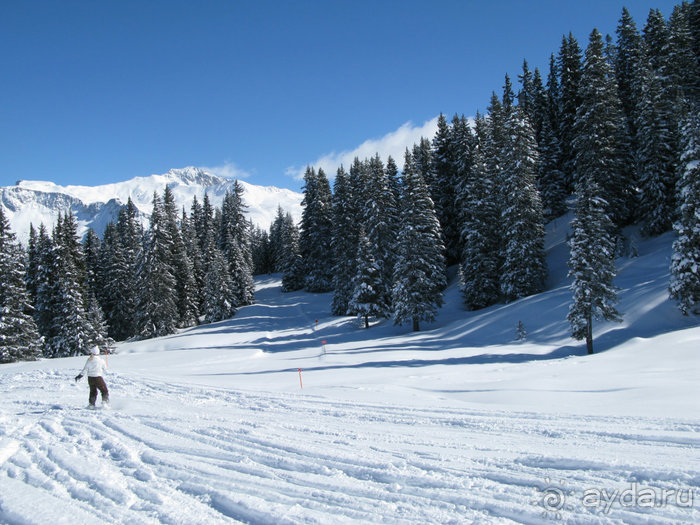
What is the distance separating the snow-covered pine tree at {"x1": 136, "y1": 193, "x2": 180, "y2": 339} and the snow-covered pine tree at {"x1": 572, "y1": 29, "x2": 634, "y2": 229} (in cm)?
4029

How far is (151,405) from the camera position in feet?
34.1

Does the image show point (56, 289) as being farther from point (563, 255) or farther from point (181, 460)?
point (563, 255)

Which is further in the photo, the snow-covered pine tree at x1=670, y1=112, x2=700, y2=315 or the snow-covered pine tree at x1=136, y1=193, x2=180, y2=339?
the snow-covered pine tree at x1=136, y1=193, x2=180, y2=339

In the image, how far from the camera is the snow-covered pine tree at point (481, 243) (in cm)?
3378

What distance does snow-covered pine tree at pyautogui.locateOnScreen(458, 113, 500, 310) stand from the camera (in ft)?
111

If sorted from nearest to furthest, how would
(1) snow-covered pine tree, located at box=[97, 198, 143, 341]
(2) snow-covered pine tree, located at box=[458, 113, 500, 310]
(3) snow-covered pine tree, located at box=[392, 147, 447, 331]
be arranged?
(3) snow-covered pine tree, located at box=[392, 147, 447, 331]
(2) snow-covered pine tree, located at box=[458, 113, 500, 310]
(1) snow-covered pine tree, located at box=[97, 198, 143, 341]

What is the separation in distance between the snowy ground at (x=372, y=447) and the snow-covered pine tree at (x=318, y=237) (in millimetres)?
40676

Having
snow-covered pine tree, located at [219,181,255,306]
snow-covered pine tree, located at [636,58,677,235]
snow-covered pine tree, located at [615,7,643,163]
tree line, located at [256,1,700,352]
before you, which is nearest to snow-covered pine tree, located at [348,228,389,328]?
tree line, located at [256,1,700,352]

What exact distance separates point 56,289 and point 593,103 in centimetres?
4939

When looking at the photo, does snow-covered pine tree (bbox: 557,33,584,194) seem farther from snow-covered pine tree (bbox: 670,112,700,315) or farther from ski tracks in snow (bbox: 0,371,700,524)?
ski tracks in snow (bbox: 0,371,700,524)

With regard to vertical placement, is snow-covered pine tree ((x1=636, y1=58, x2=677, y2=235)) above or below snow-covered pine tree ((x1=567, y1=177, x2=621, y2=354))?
above

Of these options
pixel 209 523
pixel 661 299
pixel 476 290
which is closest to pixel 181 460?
pixel 209 523

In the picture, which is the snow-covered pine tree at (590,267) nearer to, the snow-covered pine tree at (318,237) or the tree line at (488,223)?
the tree line at (488,223)

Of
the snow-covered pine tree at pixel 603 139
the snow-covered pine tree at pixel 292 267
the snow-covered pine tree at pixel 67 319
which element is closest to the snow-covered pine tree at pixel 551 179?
the snow-covered pine tree at pixel 603 139
